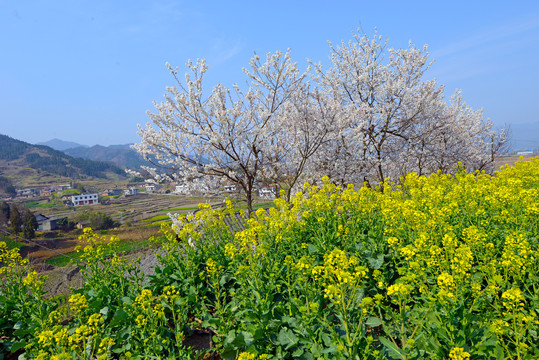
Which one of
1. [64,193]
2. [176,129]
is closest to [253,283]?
[176,129]

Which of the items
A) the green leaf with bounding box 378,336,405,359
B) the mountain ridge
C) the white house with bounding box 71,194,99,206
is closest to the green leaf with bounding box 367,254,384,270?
the green leaf with bounding box 378,336,405,359

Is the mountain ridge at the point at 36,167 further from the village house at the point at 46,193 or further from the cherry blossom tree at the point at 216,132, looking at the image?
the cherry blossom tree at the point at 216,132

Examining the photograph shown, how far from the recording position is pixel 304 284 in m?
3.47

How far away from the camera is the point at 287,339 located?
322 centimetres

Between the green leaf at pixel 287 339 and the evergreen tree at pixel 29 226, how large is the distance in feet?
318

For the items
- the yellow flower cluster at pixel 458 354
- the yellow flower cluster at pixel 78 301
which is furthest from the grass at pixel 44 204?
the yellow flower cluster at pixel 458 354

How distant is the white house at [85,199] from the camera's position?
414ft

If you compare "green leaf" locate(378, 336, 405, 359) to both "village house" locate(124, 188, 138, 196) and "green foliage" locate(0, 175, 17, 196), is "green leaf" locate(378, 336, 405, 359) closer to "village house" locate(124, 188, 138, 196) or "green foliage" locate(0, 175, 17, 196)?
"village house" locate(124, 188, 138, 196)

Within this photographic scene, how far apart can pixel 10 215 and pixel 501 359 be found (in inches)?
4050

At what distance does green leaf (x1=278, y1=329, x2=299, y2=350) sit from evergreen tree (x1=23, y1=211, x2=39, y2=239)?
9693 centimetres

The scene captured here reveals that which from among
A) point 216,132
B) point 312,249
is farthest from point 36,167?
point 312,249

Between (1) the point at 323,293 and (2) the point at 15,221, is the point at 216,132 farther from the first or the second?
(2) the point at 15,221

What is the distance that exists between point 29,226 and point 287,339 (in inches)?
3906

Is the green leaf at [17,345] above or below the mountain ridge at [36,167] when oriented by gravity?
below
